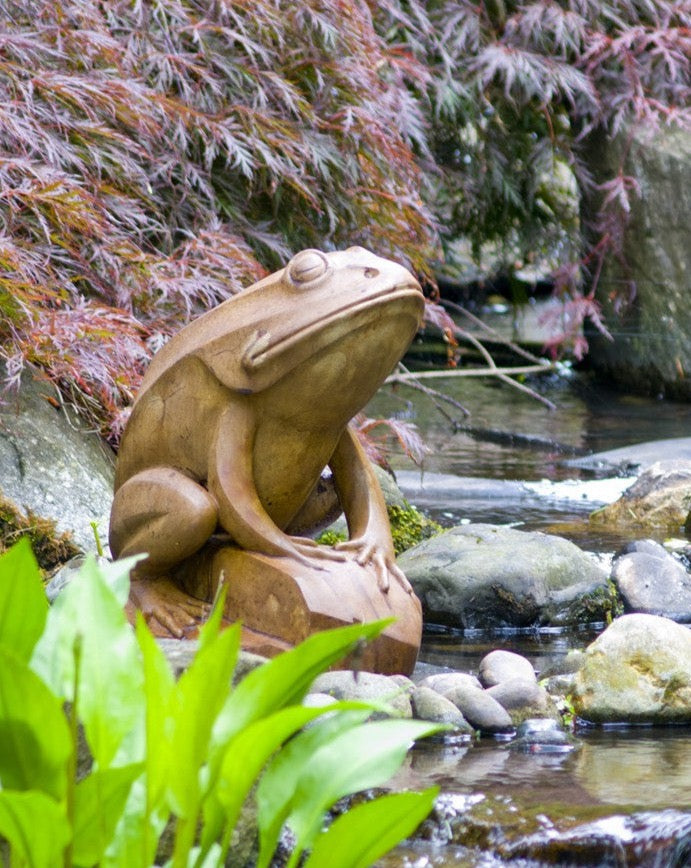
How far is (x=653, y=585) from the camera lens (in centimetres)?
462

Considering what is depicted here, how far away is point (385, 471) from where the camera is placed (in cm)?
574

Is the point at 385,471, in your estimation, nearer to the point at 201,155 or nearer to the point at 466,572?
the point at 466,572

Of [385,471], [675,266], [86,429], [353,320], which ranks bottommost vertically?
[675,266]

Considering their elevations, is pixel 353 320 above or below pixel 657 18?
above

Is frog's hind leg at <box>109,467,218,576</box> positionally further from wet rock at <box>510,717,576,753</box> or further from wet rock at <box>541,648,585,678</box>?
wet rock at <box>541,648,585,678</box>

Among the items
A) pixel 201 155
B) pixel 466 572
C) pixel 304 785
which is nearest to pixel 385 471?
pixel 466 572

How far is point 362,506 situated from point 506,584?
1002mm

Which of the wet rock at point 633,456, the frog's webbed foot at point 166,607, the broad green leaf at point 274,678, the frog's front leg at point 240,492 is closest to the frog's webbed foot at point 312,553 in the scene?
the frog's front leg at point 240,492

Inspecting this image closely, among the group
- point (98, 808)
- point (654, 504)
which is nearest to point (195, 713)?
point (98, 808)

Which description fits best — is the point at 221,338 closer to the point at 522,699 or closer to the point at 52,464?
the point at 522,699

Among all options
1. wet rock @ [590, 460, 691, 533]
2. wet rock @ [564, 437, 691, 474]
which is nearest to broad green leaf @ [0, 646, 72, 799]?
wet rock @ [590, 460, 691, 533]

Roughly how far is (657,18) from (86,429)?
727 centimetres

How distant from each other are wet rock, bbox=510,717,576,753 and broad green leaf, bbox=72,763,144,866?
1.57 meters

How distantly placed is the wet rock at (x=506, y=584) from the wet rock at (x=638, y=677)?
3.43 feet
